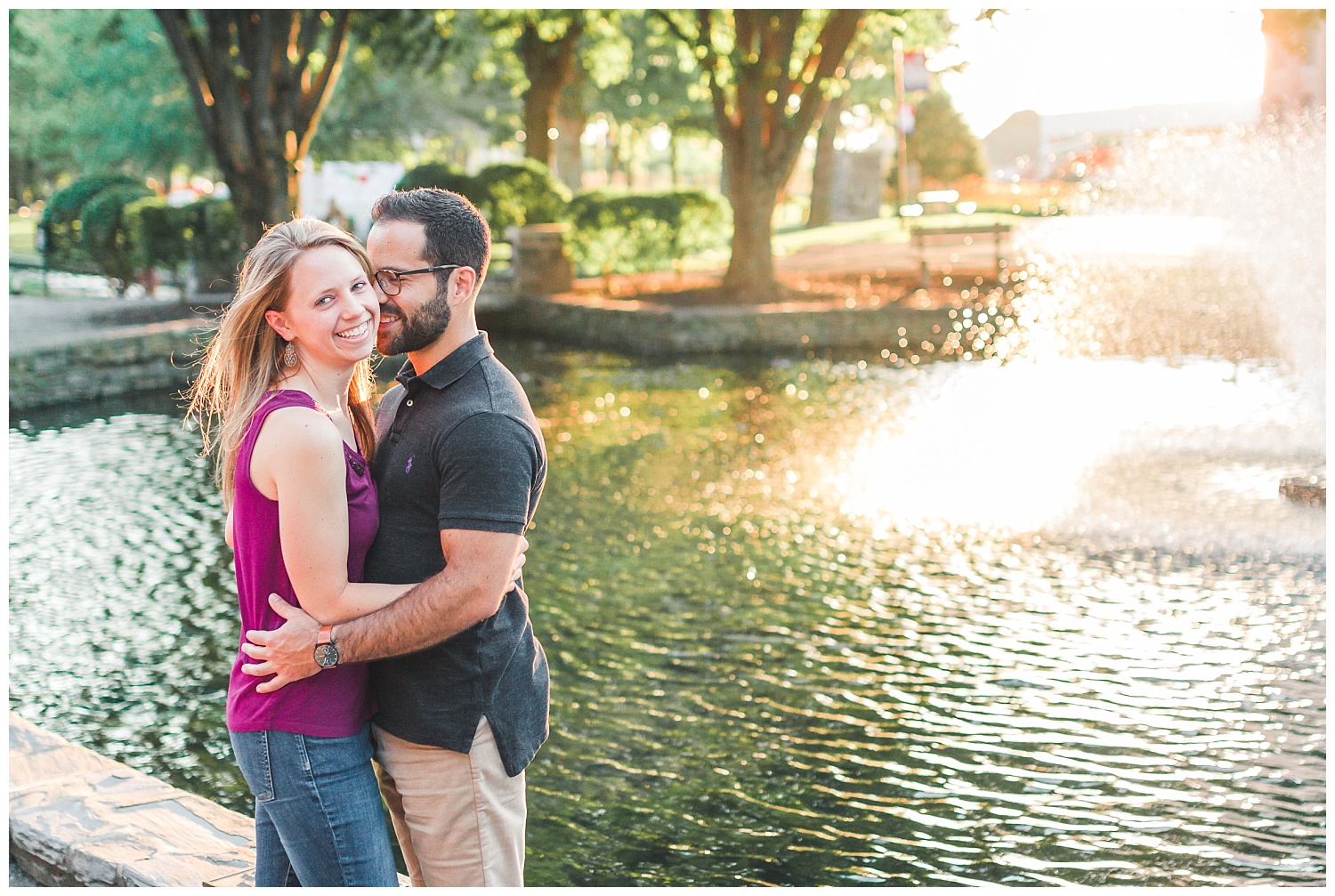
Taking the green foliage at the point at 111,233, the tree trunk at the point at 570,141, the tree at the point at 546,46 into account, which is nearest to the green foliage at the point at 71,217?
the green foliage at the point at 111,233

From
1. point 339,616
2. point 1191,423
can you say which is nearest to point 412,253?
point 339,616

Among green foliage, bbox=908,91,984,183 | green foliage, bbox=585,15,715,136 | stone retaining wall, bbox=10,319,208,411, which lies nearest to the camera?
stone retaining wall, bbox=10,319,208,411

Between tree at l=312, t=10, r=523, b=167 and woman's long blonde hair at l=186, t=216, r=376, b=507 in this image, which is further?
tree at l=312, t=10, r=523, b=167

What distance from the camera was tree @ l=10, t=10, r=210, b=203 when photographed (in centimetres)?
4016

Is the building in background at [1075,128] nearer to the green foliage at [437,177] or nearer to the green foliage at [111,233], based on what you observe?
the green foliage at [437,177]

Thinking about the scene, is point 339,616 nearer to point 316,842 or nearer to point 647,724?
point 316,842

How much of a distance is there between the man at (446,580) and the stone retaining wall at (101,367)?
11.9 m

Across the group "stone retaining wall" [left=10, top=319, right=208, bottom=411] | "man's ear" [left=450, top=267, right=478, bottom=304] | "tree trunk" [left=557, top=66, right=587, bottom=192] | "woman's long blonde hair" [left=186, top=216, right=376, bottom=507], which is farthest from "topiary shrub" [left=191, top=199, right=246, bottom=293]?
"man's ear" [left=450, top=267, right=478, bottom=304]

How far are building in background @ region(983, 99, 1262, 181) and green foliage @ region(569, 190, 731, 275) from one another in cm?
2460

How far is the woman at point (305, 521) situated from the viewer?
102 inches

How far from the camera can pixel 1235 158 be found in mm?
20500

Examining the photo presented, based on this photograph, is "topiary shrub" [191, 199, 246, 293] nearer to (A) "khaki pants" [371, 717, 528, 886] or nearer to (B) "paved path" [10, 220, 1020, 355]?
(B) "paved path" [10, 220, 1020, 355]

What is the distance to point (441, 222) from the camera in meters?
2.76

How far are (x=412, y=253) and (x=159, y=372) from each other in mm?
14124
